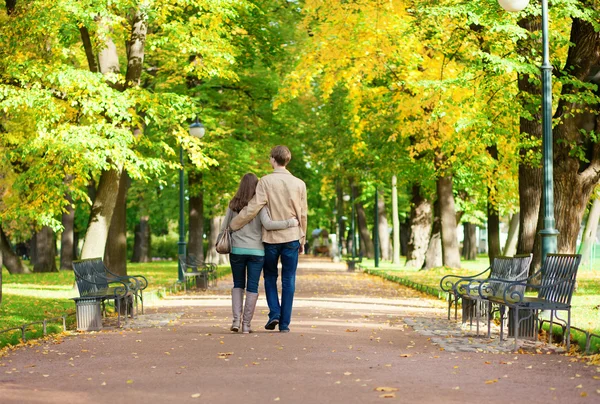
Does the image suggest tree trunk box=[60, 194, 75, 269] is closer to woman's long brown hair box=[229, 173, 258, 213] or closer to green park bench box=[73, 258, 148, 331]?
green park bench box=[73, 258, 148, 331]

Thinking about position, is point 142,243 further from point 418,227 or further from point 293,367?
point 293,367

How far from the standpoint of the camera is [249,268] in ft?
41.4

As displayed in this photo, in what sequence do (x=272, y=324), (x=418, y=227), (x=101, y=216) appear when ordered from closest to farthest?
(x=272, y=324) → (x=101, y=216) → (x=418, y=227)

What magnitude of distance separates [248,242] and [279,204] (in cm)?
59

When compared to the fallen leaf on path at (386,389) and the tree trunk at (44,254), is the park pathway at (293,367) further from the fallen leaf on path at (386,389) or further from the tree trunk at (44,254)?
the tree trunk at (44,254)

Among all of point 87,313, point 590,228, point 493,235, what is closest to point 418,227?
point 590,228

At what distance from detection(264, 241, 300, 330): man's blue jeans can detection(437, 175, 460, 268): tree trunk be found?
21.1 m

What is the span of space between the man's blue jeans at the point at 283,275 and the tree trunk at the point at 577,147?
8453 millimetres

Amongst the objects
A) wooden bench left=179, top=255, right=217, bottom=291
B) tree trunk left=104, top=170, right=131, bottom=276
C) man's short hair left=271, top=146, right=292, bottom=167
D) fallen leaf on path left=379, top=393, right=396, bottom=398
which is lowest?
fallen leaf on path left=379, top=393, right=396, bottom=398

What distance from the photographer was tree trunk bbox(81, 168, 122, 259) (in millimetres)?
Answer: 22516

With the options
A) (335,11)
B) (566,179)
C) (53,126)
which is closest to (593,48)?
(566,179)

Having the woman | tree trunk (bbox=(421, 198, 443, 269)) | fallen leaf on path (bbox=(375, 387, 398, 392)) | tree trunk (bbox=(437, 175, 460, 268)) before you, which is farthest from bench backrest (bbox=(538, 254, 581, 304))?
tree trunk (bbox=(421, 198, 443, 269))

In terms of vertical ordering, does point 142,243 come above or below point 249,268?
above

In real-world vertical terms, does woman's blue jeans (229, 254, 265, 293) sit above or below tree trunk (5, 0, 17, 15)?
below
